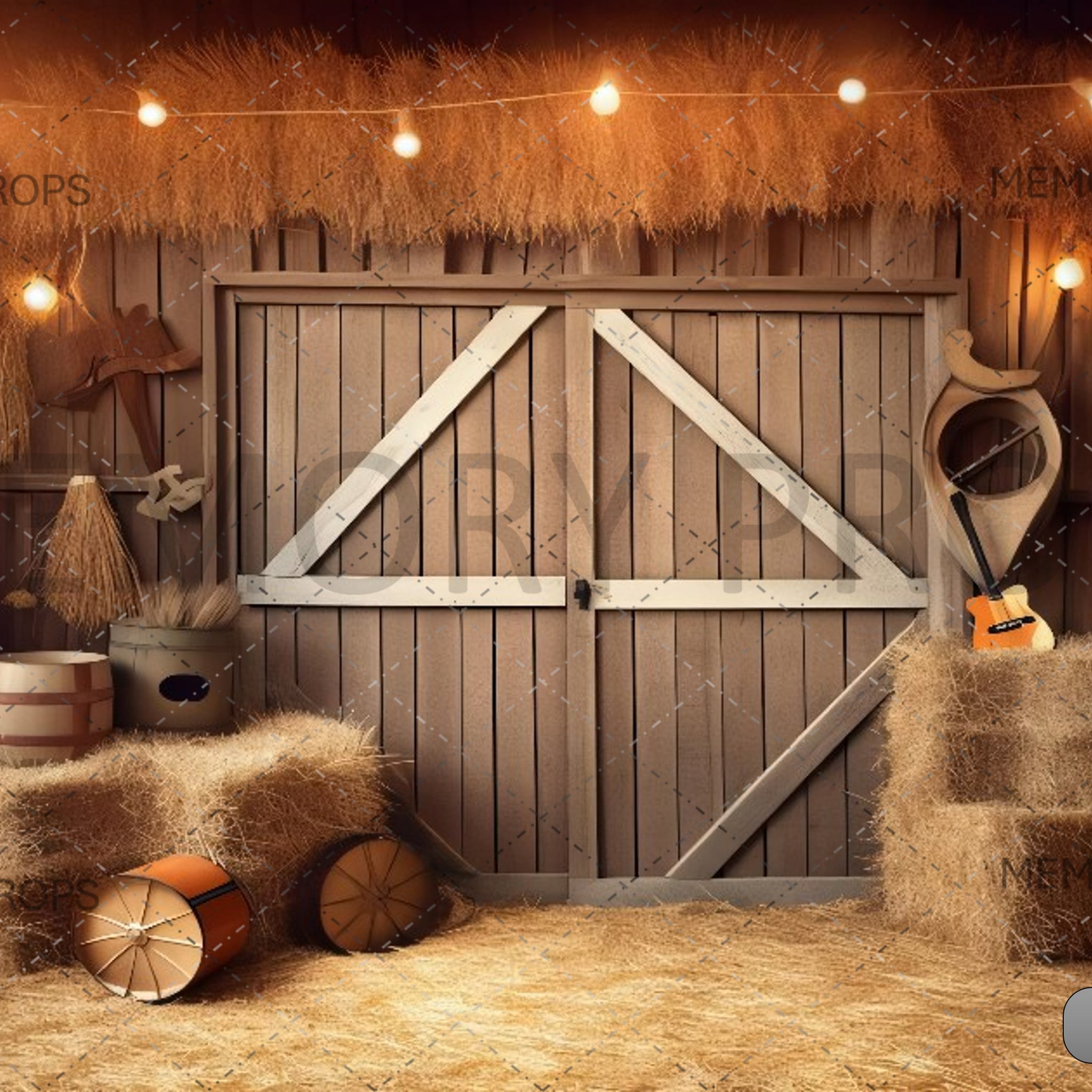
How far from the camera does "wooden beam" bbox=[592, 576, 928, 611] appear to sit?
158 inches

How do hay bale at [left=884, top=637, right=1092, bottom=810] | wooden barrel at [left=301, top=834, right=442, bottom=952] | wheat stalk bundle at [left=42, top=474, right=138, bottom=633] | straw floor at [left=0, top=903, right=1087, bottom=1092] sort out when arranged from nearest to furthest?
straw floor at [left=0, top=903, right=1087, bottom=1092] < wooden barrel at [left=301, top=834, right=442, bottom=952] < hay bale at [left=884, top=637, right=1092, bottom=810] < wheat stalk bundle at [left=42, top=474, right=138, bottom=633]

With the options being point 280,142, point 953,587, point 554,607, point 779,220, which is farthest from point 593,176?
point 953,587

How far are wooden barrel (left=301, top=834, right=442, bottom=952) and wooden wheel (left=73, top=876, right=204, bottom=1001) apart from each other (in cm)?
49

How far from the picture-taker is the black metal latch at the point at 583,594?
3.98 m

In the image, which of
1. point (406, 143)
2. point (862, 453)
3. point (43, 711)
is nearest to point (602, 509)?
point (862, 453)

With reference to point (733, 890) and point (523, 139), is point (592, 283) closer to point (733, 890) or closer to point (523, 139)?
point (523, 139)

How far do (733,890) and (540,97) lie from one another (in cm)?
282

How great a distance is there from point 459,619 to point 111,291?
1676 millimetres

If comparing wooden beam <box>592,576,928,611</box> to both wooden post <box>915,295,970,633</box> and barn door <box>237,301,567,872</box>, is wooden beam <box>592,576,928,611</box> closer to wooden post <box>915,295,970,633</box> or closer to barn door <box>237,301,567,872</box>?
wooden post <box>915,295,970,633</box>

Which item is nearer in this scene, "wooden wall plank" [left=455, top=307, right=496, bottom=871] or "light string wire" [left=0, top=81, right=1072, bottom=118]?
"light string wire" [left=0, top=81, right=1072, bottom=118]

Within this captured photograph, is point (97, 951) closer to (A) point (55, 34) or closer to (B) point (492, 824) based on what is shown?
(B) point (492, 824)

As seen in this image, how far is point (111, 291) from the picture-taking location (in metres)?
3.98

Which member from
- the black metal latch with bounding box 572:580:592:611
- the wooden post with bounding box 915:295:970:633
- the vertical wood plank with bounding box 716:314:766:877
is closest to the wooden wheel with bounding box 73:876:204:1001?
the black metal latch with bounding box 572:580:592:611

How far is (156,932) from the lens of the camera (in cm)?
295
